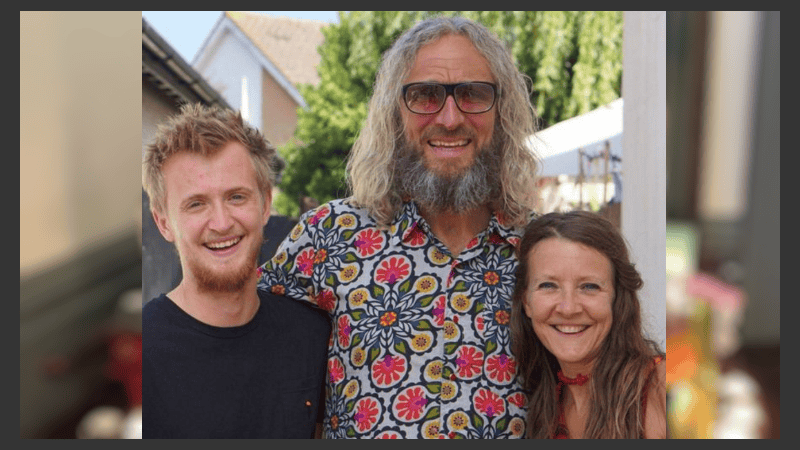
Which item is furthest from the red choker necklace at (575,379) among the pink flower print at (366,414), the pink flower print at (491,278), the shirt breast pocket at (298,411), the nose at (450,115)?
the nose at (450,115)

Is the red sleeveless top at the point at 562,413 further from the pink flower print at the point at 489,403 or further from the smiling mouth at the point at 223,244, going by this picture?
the smiling mouth at the point at 223,244

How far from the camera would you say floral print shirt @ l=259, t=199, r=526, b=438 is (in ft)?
8.28

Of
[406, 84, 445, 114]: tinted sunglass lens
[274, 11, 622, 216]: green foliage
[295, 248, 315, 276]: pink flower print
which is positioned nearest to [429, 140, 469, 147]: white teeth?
[406, 84, 445, 114]: tinted sunglass lens

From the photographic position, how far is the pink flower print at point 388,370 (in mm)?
2570

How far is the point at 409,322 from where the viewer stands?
2611 mm

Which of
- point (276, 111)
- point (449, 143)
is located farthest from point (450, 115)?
point (276, 111)

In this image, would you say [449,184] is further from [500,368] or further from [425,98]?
[500,368]

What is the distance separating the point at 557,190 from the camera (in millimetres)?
10359

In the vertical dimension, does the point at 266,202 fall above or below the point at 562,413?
above

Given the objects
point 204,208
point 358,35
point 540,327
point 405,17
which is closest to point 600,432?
point 540,327

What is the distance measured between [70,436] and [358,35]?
1481cm

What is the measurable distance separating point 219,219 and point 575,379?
125 cm

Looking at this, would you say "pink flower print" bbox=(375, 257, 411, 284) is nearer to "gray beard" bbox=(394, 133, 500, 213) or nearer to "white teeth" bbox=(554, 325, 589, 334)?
"gray beard" bbox=(394, 133, 500, 213)

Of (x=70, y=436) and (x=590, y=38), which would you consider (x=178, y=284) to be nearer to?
(x=70, y=436)
